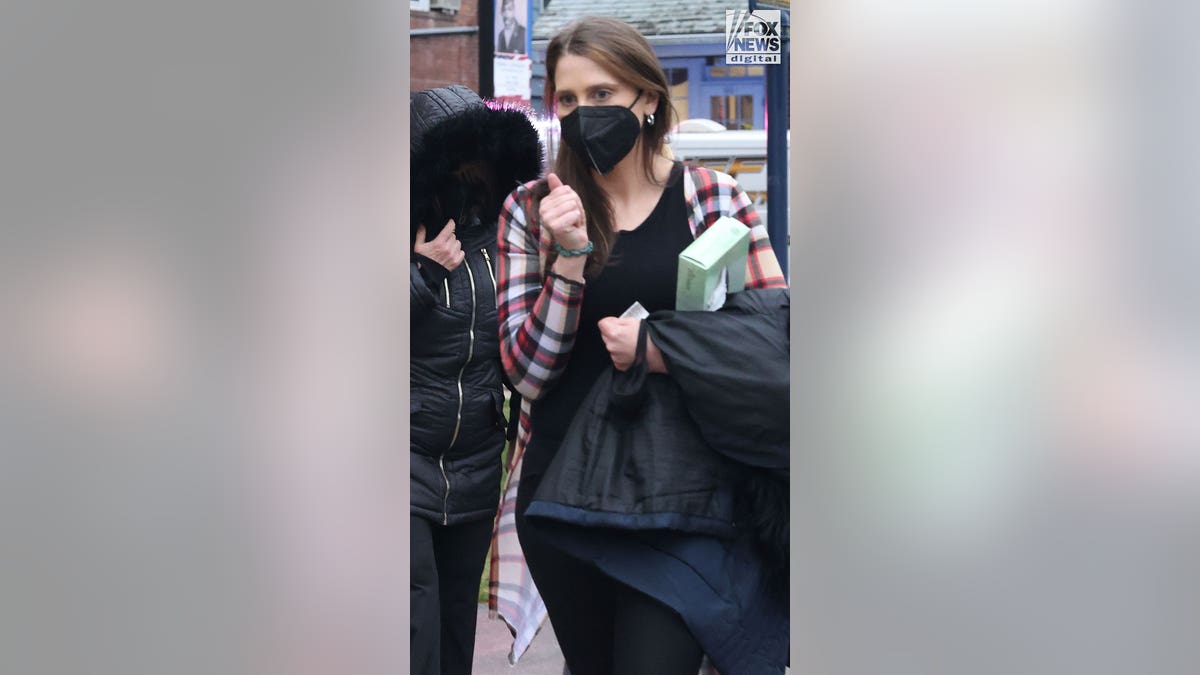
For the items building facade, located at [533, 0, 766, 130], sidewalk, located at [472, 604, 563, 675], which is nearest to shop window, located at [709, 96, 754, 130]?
building facade, located at [533, 0, 766, 130]

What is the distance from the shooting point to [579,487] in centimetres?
203

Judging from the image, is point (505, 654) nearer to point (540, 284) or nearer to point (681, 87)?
point (540, 284)

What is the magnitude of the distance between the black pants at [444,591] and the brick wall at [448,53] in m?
7.41

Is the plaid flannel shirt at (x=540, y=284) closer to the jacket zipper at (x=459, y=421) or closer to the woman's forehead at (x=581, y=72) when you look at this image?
the woman's forehead at (x=581, y=72)

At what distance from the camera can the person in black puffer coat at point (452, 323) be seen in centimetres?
265

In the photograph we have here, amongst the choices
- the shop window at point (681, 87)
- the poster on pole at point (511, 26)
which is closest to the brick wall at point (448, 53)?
the shop window at point (681, 87)

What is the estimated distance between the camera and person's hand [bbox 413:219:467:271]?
2689 mm

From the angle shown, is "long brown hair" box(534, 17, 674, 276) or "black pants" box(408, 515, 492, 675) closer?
"long brown hair" box(534, 17, 674, 276)

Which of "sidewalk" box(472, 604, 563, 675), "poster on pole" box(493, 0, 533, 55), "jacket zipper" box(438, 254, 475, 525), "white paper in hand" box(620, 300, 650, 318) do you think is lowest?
"sidewalk" box(472, 604, 563, 675)

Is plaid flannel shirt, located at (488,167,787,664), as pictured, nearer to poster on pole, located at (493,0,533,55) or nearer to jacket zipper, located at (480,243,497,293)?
jacket zipper, located at (480,243,497,293)

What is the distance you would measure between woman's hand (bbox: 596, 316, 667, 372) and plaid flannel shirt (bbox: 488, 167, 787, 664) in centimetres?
8
